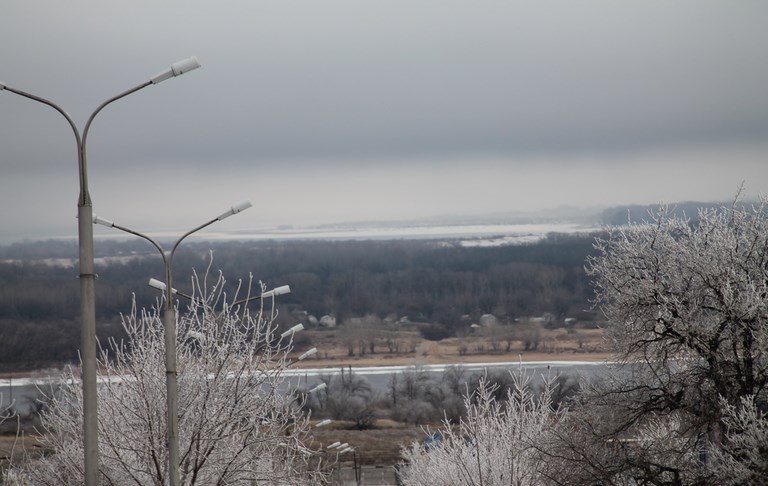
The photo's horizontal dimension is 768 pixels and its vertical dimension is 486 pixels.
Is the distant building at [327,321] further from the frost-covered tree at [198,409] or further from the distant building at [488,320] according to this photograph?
the frost-covered tree at [198,409]

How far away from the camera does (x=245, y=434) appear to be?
14.4 meters

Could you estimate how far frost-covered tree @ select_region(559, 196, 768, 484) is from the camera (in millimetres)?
14633

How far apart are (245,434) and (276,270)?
14080 centimetres

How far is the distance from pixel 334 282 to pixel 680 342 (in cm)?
14167

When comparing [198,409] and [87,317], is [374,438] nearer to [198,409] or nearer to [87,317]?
[198,409]

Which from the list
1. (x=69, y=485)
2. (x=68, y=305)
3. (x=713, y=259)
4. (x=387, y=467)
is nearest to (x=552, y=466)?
(x=713, y=259)

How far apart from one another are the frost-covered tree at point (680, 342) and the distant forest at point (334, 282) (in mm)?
74129

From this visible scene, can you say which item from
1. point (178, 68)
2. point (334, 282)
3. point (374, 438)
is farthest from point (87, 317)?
point (334, 282)

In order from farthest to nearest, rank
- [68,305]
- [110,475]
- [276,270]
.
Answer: [276,270], [68,305], [110,475]

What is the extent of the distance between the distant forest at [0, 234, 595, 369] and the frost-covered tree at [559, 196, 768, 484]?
7413 centimetres

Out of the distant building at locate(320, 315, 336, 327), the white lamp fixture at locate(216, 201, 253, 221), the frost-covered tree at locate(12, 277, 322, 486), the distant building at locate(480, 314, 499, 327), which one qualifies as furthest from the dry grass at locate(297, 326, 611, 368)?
the white lamp fixture at locate(216, 201, 253, 221)

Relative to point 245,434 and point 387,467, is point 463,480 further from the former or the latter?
point 387,467

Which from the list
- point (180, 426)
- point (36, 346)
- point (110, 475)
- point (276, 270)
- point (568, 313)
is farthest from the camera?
point (276, 270)

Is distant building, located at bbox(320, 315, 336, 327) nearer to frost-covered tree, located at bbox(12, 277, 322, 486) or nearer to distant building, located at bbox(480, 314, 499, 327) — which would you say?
distant building, located at bbox(480, 314, 499, 327)
